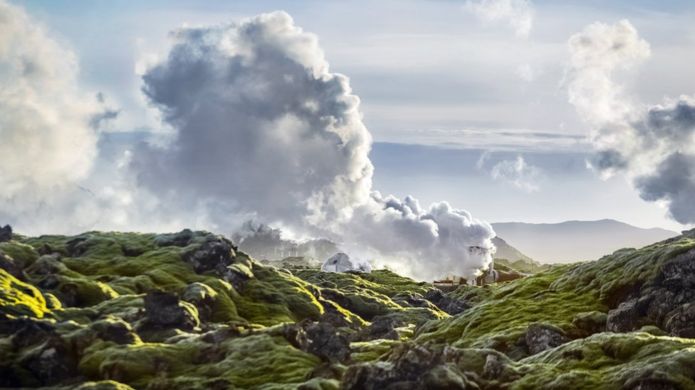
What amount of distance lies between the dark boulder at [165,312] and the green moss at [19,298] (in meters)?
24.2

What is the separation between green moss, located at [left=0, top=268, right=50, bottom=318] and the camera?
159 metres

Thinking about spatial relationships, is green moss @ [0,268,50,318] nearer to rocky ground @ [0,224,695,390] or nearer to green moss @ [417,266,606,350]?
rocky ground @ [0,224,695,390]

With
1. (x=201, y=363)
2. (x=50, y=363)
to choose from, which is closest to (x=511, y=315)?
(x=201, y=363)

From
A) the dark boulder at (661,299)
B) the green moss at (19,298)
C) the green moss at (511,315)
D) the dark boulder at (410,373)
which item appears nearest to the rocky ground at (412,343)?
the dark boulder at (410,373)

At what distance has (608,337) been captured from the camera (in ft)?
337

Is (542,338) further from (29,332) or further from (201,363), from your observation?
(29,332)

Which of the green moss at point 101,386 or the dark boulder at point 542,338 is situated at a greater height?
the dark boulder at point 542,338

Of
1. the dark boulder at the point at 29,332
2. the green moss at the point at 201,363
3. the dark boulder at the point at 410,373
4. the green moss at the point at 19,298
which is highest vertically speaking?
the green moss at the point at 19,298

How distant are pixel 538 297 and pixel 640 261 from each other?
2421cm

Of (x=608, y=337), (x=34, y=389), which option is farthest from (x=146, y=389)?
(x=608, y=337)

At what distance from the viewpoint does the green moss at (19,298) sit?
158625mm

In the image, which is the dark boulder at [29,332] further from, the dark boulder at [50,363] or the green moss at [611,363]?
the green moss at [611,363]

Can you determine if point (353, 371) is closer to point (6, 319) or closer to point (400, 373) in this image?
point (400, 373)

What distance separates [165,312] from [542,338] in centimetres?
7082
